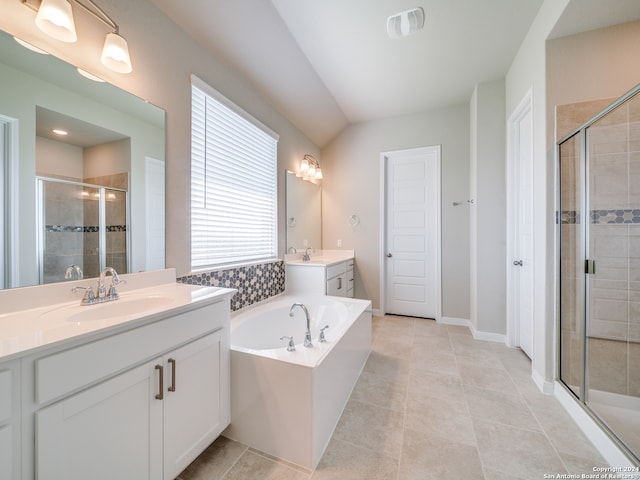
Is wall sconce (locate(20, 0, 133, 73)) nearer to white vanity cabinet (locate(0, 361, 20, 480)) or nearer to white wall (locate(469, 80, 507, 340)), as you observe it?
white vanity cabinet (locate(0, 361, 20, 480))

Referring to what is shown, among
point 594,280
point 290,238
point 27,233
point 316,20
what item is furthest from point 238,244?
point 594,280

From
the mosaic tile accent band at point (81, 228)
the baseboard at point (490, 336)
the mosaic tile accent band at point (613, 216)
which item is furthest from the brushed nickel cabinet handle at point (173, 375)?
the baseboard at point (490, 336)

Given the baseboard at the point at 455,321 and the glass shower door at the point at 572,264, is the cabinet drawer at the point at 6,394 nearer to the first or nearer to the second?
the glass shower door at the point at 572,264

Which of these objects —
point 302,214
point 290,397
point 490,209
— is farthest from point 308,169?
point 290,397

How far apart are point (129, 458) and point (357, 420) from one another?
1.16 meters

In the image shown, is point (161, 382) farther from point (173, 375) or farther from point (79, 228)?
point (79, 228)

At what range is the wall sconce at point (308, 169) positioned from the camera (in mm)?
3178

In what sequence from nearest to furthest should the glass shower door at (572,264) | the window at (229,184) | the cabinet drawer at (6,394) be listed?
the cabinet drawer at (6,394), the glass shower door at (572,264), the window at (229,184)

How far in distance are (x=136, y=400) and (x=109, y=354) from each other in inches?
9.0

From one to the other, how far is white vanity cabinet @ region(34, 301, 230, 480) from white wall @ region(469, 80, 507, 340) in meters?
2.67

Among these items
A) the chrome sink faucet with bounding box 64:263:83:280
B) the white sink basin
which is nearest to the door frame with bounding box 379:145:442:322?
the white sink basin

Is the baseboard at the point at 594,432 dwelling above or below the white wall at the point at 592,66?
below

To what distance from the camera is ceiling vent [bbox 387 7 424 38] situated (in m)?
1.84

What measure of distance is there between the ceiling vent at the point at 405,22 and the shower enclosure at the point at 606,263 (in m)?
1.33
